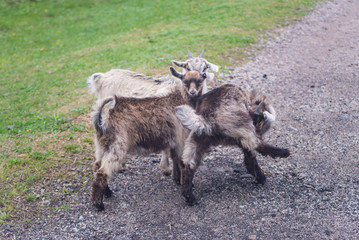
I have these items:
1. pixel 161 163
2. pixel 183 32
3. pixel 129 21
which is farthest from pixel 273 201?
pixel 129 21

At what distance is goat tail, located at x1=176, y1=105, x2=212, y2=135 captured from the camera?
4523 mm

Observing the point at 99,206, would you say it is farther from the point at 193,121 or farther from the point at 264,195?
the point at 264,195

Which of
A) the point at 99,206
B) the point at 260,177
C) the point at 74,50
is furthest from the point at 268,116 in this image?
the point at 74,50

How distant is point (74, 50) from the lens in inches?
481

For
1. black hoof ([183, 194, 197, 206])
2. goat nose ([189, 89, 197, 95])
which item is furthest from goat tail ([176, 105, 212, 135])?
goat nose ([189, 89, 197, 95])

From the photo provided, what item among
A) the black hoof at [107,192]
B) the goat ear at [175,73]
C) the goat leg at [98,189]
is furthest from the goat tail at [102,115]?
the goat ear at [175,73]

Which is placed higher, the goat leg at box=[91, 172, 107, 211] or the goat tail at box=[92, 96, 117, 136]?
the goat tail at box=[92, 96, 117, 136]

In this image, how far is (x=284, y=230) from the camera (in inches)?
162

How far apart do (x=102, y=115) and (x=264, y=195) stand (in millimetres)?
2255

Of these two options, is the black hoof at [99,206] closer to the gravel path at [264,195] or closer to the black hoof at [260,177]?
the gravel path at [264,195]

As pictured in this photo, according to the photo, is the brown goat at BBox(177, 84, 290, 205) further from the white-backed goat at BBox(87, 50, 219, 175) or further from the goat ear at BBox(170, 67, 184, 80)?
the white-backed goat at BBox(87, 50, 219, 175)

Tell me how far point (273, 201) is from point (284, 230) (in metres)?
0.57

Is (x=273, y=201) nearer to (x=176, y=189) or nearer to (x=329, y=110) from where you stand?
(x=176, y=189)

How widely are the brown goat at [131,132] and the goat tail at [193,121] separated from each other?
39 cm
